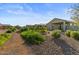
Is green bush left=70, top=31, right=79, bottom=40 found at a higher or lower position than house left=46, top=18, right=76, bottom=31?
lower

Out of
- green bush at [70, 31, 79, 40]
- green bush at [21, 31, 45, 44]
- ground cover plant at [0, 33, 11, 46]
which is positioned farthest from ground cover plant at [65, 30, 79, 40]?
ground cover plant at [0, 33, 11, 46]

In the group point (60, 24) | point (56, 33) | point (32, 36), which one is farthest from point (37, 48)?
point (60, 24)

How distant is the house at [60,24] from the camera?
2.53 meters

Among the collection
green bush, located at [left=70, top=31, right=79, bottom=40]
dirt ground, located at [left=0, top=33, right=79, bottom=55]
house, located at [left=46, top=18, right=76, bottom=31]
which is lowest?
dirt ground, located at [left=0, top=33, right=79, bottom=55]

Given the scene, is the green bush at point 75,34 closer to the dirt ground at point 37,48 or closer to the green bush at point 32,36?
the dirt ground at point 37,48

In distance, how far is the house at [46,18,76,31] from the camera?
253 cm

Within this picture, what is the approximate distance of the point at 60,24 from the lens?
2564 mm

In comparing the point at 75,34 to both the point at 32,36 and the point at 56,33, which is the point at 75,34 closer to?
the point at 56,33

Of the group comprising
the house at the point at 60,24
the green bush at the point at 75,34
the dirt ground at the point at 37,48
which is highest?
the house at the point at 60,24

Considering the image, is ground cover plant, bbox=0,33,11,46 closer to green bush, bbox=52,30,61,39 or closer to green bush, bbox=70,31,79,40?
green bush, bbox=52,30,61,39

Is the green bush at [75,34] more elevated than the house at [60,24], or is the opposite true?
the house at [60,24]

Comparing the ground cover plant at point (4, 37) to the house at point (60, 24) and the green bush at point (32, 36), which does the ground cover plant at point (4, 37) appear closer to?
the green bush at point (32, 36)

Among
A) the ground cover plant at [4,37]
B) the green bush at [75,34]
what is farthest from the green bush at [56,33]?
the ground cover plant at [4,37]

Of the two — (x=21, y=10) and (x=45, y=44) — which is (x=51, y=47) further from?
(x=21, y=10)
